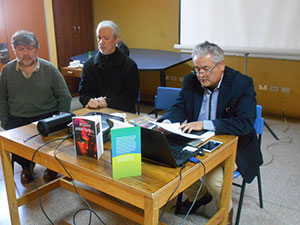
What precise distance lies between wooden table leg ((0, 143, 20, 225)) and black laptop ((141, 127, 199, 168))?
947mm

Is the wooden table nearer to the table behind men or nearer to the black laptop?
the black laptop

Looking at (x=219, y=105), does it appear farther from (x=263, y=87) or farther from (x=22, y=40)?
(x=263, y=87)

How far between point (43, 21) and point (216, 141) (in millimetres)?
4142

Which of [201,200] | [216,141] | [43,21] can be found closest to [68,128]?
[216,141]

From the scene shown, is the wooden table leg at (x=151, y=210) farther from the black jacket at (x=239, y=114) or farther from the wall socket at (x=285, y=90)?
the wall socket at (x=285, y=90)

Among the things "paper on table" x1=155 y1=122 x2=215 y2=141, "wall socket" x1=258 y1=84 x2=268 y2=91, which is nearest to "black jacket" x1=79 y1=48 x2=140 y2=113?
"paper on table" x1=155 y1=122 x2=215 y2=141

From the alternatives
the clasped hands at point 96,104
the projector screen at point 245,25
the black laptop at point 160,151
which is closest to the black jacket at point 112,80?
the clasped hands at point 96,104

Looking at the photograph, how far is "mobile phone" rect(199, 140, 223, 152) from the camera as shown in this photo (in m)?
1.50

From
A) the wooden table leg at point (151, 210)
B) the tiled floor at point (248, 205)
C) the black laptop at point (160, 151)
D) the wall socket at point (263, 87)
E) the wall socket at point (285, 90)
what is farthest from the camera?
the wall socket at point (263, 87)

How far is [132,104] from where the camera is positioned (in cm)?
257

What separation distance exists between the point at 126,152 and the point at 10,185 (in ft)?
3.44

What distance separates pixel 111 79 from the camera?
249 cm

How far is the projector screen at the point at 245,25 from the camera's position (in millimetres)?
3939

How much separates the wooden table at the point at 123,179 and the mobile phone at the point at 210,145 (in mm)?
26
